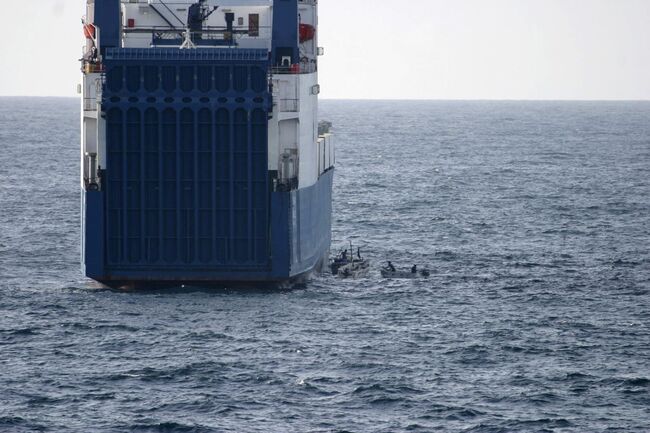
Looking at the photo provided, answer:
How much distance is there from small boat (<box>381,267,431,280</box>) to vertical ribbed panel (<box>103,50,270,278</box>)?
42.7ft

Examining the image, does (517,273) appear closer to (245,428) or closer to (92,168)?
(92,168)

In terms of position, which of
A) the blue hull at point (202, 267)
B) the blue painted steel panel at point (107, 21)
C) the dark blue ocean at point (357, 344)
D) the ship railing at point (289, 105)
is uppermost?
the blue painted steel panel at point (107, 21)

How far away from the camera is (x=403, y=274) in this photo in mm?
91062

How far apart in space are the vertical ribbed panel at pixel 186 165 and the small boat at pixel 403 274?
13.0 m

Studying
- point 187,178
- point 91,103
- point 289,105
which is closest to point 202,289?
point 187,178

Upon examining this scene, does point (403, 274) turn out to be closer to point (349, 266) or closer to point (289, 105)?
point (349, 266)

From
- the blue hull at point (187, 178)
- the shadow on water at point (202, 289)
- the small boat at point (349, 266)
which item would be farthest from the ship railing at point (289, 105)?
the small boat at point (349, 266)

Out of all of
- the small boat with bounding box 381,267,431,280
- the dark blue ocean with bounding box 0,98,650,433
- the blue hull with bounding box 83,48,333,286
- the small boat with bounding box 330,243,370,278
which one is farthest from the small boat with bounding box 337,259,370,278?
the blue hull with bounding box 83,48,333,286

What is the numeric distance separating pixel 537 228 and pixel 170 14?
139ft

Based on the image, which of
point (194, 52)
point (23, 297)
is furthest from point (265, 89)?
point (23, 297)

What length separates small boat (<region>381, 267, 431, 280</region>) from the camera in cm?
9106

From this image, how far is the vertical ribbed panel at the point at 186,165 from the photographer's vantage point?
79812 millimetres

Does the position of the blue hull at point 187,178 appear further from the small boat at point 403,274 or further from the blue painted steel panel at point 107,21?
the small boat at point 403,274

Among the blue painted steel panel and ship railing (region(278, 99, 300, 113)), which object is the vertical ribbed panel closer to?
ship railing (region(278, 99, 300, 113))
